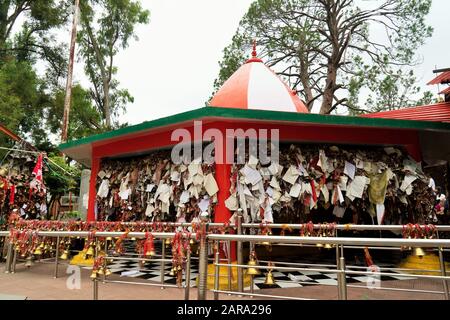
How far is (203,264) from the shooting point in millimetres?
2703

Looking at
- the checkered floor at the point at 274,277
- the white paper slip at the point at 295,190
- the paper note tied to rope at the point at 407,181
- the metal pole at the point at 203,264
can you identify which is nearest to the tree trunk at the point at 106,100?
the checkered floor at the point at 274,277

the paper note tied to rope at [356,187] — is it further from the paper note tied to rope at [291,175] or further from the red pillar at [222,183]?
the red pillar at [222,183]

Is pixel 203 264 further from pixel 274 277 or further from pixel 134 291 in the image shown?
pixel 274 277

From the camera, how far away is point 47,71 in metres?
19.8

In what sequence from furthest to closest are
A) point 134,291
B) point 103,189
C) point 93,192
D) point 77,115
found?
point 77,115 → point 93,192 → point 103,189 → point 134,291

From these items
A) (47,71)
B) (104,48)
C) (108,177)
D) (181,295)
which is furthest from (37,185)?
(104,48)

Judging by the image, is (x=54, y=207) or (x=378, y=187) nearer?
(x=378, y=187)

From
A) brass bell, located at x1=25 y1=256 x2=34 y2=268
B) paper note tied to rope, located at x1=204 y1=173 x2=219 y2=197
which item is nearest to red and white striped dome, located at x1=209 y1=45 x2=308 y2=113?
paper note tied to rope, located at x1=204 y1=173 x2=219 y2=197

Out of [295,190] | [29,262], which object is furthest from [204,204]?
[29,262]

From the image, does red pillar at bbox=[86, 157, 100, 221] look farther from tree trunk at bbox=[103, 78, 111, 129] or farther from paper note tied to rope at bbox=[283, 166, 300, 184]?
tree trunk at bbox=[103, 78, 111, 129]

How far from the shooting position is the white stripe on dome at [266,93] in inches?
311

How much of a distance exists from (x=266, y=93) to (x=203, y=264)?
6.05 m

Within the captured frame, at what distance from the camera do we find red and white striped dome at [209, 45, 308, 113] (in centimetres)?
792
